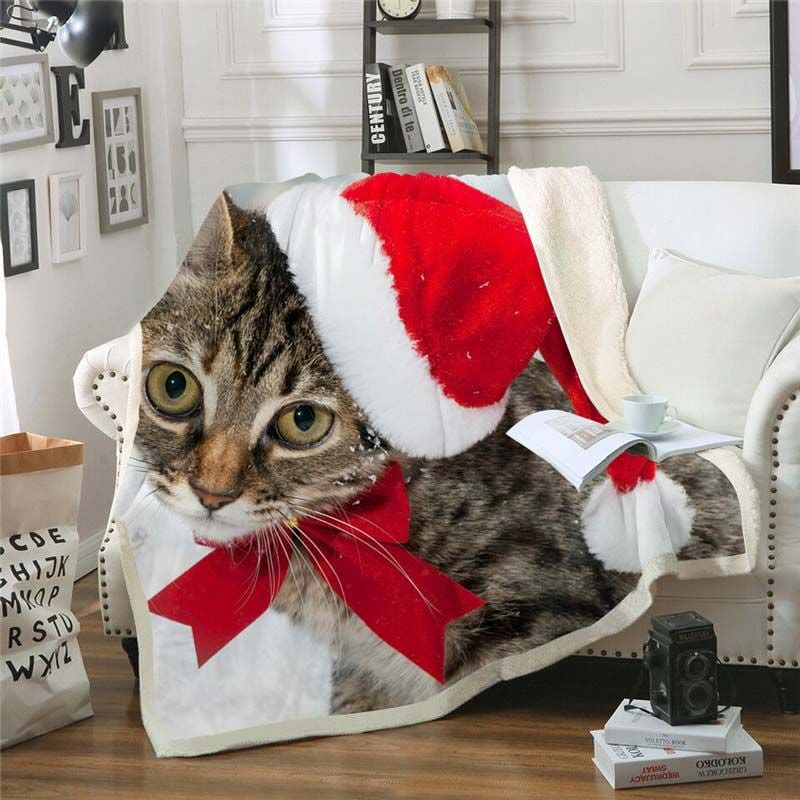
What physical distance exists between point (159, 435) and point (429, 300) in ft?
2.04

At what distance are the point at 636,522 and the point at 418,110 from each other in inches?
63.1

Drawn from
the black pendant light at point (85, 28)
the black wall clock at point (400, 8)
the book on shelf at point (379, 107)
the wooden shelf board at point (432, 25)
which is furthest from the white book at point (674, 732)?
the black wall clock at point (400, 8)

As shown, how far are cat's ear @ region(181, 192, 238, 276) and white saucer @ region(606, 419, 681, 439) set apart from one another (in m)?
0.88

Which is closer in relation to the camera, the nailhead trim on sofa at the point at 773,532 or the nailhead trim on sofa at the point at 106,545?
the nailhead trim on sofa at the point at 773,532

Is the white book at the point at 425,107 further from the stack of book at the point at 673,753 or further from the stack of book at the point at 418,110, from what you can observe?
the stack of book at the point at 673,753

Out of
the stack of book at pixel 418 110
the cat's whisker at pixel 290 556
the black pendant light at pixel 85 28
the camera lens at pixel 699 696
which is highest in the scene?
the black pendant light at pixel 85 28

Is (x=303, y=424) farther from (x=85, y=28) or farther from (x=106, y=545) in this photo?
(x=85, y=28)

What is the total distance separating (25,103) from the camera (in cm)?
305

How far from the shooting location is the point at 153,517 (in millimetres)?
2400

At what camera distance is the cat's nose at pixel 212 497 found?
2.38 meters

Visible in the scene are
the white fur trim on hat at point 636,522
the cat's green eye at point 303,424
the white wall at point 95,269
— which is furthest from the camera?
the white wall at point 95,269

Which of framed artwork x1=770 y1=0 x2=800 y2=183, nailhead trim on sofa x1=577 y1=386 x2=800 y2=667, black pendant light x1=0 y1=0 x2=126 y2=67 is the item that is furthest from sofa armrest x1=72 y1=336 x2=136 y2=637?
framed artwork x1=770 y1=0 x2=800 y2=183

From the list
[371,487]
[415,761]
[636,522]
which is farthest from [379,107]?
[415,761]

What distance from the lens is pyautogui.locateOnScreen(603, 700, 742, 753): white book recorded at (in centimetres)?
205
